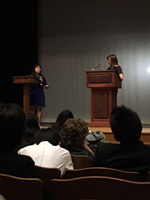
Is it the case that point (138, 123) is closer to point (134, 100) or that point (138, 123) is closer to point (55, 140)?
point (55, 140)

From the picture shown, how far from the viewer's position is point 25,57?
23.9 ft

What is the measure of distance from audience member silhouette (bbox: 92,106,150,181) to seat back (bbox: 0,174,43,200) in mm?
564

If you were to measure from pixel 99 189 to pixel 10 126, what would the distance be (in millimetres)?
505

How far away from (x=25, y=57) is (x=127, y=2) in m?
3.09

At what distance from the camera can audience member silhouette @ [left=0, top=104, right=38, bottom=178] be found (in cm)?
129

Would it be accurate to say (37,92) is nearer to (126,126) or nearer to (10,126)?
(126,126)

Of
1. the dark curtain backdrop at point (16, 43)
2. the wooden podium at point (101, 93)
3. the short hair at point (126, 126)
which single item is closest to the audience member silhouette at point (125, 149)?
the short hair at point (126, 126)

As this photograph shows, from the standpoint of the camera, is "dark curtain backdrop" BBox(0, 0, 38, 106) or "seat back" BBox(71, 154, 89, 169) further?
"dark curtain backdrop" BBox(0, 0, 38, 106)

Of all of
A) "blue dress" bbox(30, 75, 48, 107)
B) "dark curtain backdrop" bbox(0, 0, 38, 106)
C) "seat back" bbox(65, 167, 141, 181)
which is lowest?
"seat back" bbox(65, 167, 141, 181)

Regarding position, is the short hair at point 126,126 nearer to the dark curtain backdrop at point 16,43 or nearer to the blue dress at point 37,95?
the blue dress at point 37,95

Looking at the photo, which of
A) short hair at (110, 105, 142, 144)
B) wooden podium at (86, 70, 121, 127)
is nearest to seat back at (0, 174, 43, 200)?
short hair at (110, 105, 142, 144)

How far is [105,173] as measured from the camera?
4.68 feet

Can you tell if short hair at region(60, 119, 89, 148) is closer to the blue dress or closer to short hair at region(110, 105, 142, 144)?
short hair at region(110, 105, 142, 144)

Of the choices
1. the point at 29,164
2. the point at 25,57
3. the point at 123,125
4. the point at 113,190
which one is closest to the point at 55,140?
the point at 123,125
